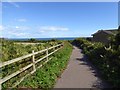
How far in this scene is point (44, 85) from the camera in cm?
902

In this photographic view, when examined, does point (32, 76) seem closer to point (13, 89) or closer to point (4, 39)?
point (13, 89)

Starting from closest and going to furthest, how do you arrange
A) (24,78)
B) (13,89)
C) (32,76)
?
(13,89)
(24,78)
(32,76)

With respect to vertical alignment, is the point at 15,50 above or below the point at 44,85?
above

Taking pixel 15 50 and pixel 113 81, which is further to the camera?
pixel 15 50

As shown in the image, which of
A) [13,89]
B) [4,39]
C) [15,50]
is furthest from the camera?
[4,39]

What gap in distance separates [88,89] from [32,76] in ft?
8.57

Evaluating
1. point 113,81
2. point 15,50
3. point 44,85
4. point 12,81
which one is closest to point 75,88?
point 44,85

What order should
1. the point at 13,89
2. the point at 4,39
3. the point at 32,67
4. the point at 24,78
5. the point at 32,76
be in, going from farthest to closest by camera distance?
the point at 4,39 < the point at 32,67 < the point at 32,76 < the point at 24,78 < the point at 13,89

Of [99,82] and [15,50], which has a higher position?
[15,50]

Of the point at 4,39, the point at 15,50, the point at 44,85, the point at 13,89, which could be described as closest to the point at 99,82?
the point at 44,85

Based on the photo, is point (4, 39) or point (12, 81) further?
point (4, 39)

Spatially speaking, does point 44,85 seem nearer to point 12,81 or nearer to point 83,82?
point 12,81

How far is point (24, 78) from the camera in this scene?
9281mm

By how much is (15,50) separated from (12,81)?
16.7 ft
